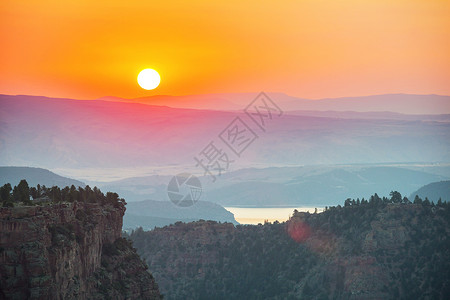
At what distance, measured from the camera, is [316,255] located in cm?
15225

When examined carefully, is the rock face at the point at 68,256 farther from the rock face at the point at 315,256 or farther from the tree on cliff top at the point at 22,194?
the rock face at the point at 315,256

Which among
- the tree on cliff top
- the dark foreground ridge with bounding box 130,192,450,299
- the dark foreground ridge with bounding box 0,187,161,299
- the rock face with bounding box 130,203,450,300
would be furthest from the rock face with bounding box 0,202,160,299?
the rock face with bounding box 130,203,450,300

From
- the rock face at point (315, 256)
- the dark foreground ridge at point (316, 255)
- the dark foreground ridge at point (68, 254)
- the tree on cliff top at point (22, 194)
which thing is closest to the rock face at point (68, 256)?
the dark foreground ridge at point (68, 254)

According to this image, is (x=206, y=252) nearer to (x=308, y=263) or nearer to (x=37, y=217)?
(x=308, y=263)

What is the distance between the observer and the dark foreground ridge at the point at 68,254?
212ft

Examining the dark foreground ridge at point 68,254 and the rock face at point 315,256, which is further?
the rock face at point 315,256

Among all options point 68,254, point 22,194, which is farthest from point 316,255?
point 68,254

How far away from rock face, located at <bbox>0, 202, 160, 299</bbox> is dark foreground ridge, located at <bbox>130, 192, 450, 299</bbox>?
5076 centimetres

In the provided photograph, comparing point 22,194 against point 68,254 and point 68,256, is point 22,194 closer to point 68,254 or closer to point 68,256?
point 68,254

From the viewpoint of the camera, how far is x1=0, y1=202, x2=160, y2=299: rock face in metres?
64.5

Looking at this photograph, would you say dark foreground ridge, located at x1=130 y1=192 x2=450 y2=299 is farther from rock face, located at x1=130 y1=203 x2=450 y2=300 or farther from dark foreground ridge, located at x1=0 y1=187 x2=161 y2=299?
dark foreground ridge, located at x1=0 y1=187 x2=161 y2=299

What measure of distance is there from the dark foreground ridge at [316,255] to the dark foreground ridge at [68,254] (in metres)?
50.5

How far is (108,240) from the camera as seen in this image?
306 ft

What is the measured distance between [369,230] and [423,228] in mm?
7323
